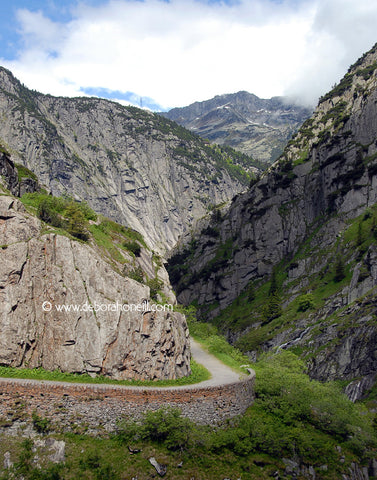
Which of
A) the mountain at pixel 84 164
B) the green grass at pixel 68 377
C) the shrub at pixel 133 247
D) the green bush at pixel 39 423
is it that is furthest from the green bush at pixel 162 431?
the mountain at pixel 84 164

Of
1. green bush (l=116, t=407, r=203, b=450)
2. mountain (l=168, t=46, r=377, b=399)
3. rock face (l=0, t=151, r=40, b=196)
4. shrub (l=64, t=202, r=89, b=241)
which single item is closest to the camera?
green bush (l=116, t=407, r=203, b=450)

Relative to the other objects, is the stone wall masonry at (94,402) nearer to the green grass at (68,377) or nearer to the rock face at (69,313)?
the green grass at (68,377)

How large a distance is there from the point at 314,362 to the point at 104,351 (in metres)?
35.5

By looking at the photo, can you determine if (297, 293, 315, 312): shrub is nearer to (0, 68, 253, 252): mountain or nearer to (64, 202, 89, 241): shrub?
(64, 202, 89, 241): shrub

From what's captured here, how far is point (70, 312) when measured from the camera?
24984 millimetres

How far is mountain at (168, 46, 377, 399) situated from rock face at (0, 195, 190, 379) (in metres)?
27.1

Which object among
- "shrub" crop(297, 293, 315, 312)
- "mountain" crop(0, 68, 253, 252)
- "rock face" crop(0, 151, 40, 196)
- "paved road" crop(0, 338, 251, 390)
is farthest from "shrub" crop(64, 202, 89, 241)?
"mountain" crop(0, 68, 253, 252)

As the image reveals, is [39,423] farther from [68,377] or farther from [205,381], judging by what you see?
[205,381]

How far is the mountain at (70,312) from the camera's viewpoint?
77.6 feet

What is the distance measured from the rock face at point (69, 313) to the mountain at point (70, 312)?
5 centimetres

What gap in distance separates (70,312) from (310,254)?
67.0m

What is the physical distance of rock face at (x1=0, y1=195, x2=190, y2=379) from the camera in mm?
23609

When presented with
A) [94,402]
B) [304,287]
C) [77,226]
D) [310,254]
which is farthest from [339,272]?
[94,402]

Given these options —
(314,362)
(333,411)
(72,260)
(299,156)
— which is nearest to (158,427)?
(72,260)
